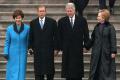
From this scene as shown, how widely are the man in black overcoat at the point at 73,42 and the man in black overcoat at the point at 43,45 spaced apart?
0.58 ft

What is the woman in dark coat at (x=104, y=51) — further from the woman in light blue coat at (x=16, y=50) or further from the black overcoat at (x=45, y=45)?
the woman in light blue coat at (x=16, y=50)

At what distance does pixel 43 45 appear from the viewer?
11133 mm

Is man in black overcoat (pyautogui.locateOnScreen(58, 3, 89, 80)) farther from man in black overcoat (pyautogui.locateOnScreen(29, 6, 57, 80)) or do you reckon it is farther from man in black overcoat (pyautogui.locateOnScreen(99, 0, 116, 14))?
man in black overcoat (pyautogui.locateOnScreen(99, 0, 116, 14))

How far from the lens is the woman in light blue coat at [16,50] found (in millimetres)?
11109

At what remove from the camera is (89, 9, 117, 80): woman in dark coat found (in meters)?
10.9

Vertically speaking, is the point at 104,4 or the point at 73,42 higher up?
the point at 104,4

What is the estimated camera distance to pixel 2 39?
13.2 meters

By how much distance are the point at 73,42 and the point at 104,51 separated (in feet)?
2.12

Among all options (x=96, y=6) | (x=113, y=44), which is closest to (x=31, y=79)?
(x=113, y=44)

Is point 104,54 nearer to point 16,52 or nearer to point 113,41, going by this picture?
point 113,41

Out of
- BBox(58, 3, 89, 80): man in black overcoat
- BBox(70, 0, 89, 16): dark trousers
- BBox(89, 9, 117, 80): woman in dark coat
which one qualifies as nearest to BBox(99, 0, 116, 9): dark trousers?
BBox(70, 0, 89, 16): dark trousers

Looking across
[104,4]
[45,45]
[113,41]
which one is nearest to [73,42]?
[45,45]

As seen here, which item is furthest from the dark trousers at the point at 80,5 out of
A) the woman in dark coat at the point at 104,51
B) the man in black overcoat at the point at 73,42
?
the woman in dark coat at the point at 104,51

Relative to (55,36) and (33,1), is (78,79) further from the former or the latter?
(33,1)
